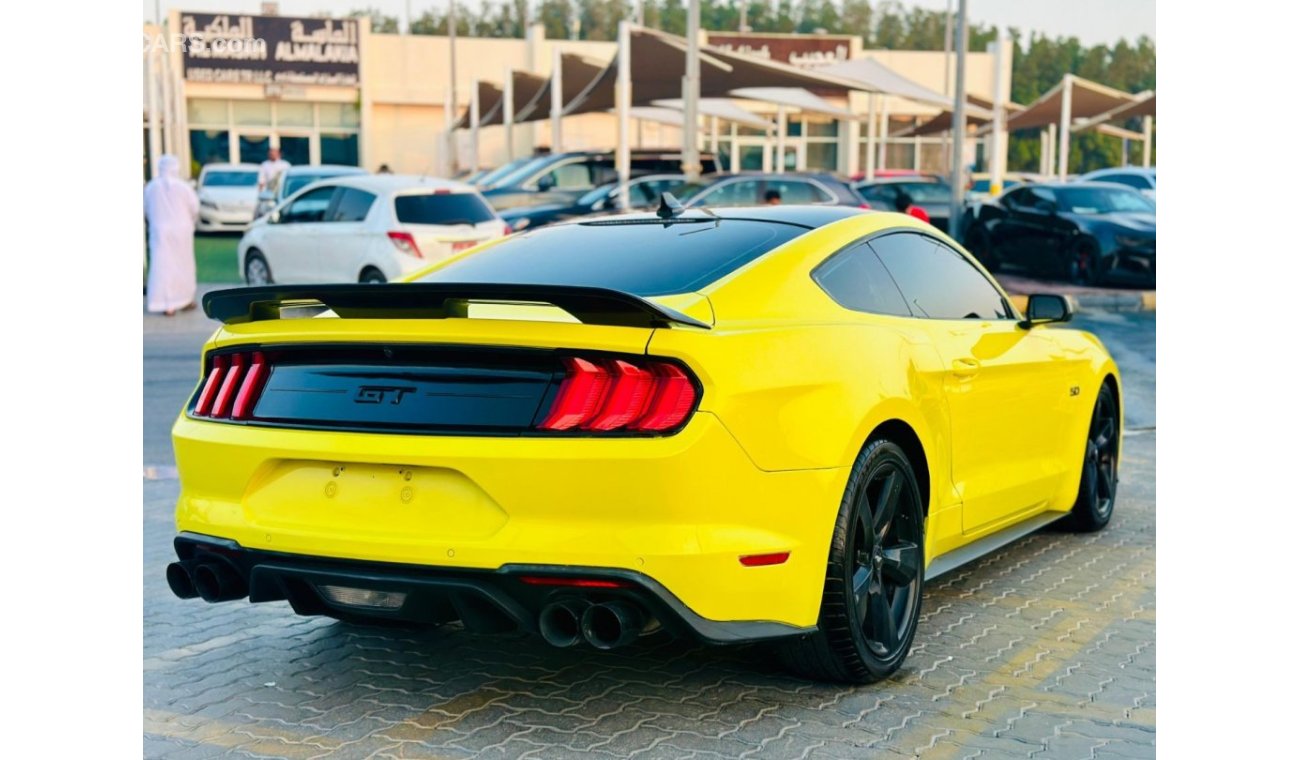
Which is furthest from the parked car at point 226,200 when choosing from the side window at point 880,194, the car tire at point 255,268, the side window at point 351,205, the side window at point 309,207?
the side window at point 351,205

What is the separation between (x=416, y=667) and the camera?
4.99m

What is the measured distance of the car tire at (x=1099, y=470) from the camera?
695cm

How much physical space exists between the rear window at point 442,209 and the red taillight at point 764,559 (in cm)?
1279

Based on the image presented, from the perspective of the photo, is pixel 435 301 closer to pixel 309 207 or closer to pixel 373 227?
pixel 373 227

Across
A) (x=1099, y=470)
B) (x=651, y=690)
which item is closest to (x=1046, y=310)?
(x=1099, y=470)

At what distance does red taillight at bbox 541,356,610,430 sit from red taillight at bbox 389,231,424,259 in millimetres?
12403

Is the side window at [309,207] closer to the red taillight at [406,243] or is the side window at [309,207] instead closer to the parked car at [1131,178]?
the red taillight at [406,243]

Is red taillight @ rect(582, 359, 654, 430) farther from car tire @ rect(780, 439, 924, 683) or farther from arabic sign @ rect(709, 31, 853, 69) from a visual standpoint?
arabic sign @ rect(709, 31, 853, 69)

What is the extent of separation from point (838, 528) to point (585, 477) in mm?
866

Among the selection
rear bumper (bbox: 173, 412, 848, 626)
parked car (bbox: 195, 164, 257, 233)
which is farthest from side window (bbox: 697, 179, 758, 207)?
rear bumper (bbox: 173, 412, 848, 626)

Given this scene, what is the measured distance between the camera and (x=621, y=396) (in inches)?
158

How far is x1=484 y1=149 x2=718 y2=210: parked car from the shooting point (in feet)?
91.4
